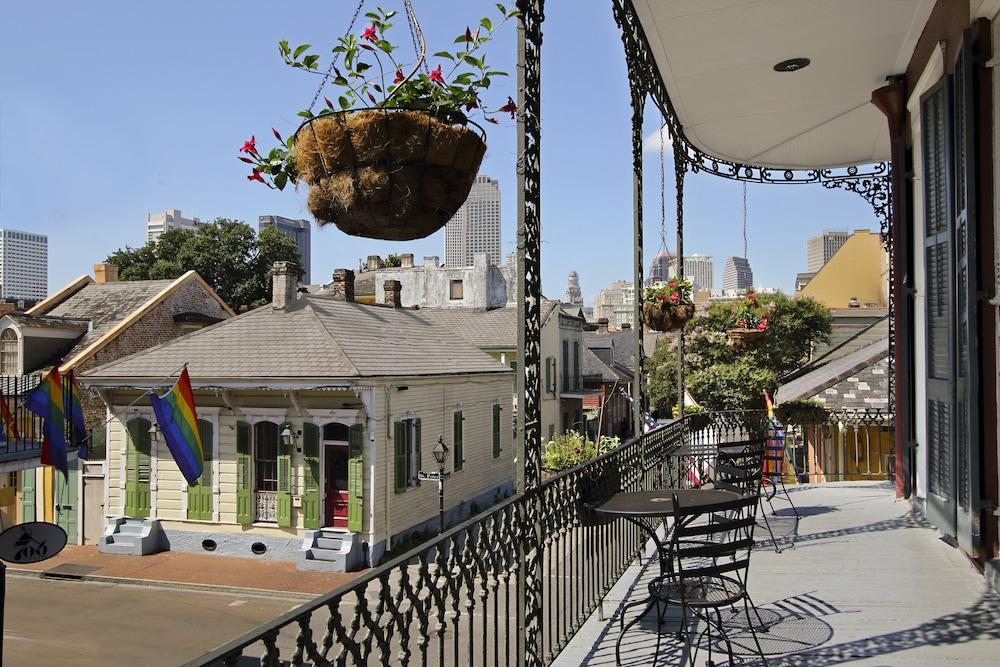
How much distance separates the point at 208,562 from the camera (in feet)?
55.4

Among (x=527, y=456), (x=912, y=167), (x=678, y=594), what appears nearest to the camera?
(x=527, y=456)

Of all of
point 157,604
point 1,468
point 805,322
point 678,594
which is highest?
point 805,322

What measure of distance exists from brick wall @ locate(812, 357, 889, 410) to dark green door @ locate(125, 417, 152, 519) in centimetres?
1466

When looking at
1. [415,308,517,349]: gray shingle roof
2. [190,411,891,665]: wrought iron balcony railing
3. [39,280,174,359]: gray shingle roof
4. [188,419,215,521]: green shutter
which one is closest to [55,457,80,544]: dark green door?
[188,419,215,521]: green shutter

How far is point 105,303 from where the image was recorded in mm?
25844

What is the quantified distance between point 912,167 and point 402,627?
22.5 feet

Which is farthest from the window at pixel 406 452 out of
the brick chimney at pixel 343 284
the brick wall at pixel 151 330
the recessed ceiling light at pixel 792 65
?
the recessed ceiling light at pixel 792 65

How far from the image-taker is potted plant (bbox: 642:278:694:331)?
785 centimetres

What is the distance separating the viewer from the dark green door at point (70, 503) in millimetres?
19219

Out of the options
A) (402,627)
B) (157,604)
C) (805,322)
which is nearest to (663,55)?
(402,627)

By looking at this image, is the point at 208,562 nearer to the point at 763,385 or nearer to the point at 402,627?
the point at 402,627

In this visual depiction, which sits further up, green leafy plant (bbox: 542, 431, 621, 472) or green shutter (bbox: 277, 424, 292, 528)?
green leafy plant (bbox: 542, 431, 621, 472)

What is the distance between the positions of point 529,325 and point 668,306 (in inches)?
183

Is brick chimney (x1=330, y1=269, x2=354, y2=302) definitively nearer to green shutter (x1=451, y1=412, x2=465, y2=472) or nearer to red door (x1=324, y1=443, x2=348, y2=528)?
green shutter (x1=451, y1=412, x2=465, y2=472)
